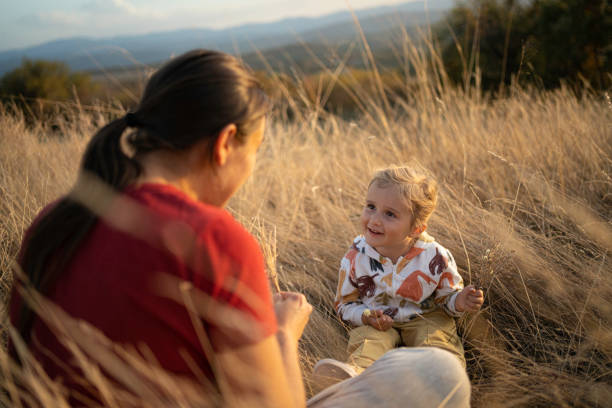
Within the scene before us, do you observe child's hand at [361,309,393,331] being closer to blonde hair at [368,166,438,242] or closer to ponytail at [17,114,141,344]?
blonde hair at [368,166,438,242]

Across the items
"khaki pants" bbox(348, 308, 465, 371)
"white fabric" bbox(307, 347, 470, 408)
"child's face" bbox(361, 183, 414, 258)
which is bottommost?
"khaki pants" bbox(348, 308, 465, 371)

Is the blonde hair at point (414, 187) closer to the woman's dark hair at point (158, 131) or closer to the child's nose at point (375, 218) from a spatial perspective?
the child's nose at point (375, 218)

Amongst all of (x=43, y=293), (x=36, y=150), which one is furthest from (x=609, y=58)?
(x=43, y=293)

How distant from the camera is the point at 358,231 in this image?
2.62m

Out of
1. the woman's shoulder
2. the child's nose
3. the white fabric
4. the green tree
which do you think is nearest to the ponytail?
the woman's shoulder

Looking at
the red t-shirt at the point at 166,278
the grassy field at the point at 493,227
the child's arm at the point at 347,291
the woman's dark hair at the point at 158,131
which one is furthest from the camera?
the child's arm at the point at 347,291

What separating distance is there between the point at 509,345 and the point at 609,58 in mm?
7223

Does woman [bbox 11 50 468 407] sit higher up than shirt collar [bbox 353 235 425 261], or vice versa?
woman [bbox 11 50 468 407]

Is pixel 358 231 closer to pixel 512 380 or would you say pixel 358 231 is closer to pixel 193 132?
pixel 512 380

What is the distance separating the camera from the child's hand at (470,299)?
1696 millimetres

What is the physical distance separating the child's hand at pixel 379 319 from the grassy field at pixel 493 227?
20 centimetres

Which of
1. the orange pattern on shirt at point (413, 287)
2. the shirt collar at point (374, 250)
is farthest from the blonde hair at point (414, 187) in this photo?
the orange pattern on shirt at point (413, 287)

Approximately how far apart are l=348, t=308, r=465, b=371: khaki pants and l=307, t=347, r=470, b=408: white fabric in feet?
1.87

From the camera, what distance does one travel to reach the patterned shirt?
6.06ft
